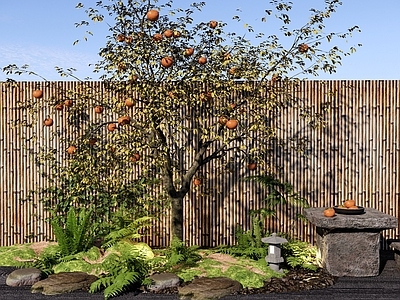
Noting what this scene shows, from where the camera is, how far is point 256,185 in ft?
25.0

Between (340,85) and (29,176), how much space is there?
469 centimetres

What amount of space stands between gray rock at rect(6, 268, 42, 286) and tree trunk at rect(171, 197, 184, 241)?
75.0 inches

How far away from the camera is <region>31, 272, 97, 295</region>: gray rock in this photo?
5.53 metres

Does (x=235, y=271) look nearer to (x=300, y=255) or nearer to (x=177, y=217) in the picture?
(x=300, y=255)

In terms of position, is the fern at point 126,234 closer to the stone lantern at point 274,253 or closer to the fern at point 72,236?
the fern at point 72,236

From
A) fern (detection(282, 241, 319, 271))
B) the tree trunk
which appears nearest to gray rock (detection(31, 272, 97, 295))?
the tree trunk

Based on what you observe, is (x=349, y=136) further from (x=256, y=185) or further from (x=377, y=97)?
(x=256, y=185)

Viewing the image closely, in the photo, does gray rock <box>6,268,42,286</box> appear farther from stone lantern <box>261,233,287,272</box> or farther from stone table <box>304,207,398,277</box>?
stone table <box>304,207,398,277</box>

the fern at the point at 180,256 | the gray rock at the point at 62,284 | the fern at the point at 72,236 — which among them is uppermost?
the fern at the point at 72,236

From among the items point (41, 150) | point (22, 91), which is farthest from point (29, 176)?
point (22, 91)

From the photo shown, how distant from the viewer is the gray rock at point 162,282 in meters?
5.56

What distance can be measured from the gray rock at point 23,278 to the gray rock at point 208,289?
1693 mm

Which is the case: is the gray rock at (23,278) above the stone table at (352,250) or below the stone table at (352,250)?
below

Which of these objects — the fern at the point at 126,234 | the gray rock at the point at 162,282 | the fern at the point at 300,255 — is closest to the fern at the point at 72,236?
the fern at the point at 126,234
